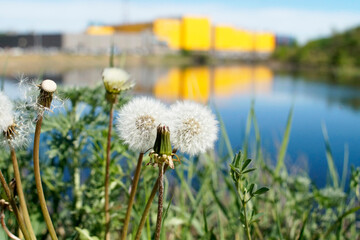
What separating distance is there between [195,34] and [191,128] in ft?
165

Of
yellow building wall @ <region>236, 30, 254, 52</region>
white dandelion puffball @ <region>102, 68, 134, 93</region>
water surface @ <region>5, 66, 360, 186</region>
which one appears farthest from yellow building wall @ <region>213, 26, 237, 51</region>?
white dandelion puffball @ <region>102, 68, 134, 93</region>

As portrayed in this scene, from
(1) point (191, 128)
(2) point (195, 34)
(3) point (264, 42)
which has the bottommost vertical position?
(1) point (191, 128)

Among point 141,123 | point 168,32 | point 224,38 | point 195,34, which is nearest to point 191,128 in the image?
point 141,123

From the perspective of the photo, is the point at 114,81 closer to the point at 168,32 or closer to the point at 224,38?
the point at 168,32

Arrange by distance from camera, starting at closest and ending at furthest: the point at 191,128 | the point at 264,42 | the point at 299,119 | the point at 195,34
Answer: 1. the point at 191,128
2. the point at 299,119
3. the point at 195,34
4. the point at 264,42

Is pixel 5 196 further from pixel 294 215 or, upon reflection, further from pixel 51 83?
pixel 294 215

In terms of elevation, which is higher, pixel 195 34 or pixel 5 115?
pixel 195 34

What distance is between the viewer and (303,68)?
40.4m

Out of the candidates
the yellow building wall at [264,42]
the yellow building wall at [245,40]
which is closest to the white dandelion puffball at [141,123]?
the yellow building wall at [245,40]

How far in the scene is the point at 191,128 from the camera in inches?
30.4

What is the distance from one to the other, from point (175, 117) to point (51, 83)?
0.81 ft

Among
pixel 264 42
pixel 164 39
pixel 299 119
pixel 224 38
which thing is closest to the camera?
pixel 299 119

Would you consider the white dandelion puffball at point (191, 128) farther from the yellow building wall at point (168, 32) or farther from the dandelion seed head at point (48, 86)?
the yellow building wall at point (168, 32)

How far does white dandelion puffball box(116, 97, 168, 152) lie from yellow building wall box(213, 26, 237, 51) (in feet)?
168
